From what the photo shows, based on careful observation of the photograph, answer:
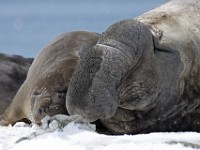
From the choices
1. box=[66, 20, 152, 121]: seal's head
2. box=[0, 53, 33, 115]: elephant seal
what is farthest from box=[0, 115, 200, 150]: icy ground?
box=[0, 53, 33, 115]: elephant seal

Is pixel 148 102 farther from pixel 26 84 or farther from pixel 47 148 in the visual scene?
pixel 26 84

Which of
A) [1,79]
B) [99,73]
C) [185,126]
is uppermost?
[99,73]

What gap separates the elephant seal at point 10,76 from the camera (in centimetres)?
917

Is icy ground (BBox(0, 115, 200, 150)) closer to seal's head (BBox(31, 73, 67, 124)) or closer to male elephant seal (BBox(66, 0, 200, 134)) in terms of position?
male elephant seal (BBox(66, 0, 200, 134))

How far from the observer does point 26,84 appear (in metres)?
7.40

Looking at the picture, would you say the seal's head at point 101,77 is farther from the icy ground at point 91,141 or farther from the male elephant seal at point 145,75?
the icy ground at point 91,141

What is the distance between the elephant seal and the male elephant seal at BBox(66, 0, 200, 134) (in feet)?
13.0

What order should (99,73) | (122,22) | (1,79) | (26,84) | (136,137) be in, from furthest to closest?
(1,79), (26,84), (122,22), (99,73), (136,137)

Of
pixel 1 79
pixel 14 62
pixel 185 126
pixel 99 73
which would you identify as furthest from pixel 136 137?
pixel 14 62

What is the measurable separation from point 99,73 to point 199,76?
1.46 m

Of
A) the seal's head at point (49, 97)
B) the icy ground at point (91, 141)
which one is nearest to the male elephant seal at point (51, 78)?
the seal's head at point (49, 97)

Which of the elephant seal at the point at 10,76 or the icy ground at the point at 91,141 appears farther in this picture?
the elephant seal at the point at 10,76

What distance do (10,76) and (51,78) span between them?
13.1 ft

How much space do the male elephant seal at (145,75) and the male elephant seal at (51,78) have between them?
335 mm
